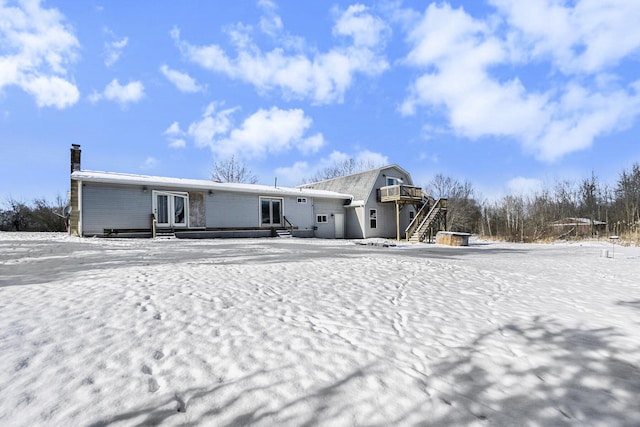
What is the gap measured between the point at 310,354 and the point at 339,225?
2002 cm

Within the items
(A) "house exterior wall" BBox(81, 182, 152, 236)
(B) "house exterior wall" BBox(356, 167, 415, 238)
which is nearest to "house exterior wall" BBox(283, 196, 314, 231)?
(B) "house exterior wall" BBox(356, 167, 415, 238)

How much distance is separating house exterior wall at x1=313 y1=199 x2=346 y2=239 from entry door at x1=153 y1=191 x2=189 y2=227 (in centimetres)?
852

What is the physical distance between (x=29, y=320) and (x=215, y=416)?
8.70 feet

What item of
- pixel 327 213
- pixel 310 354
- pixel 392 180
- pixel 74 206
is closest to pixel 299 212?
pixel 327 213

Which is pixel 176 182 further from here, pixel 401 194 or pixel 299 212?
pixel 401 194

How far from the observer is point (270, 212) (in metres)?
19.6

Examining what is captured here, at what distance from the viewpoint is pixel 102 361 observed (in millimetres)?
2328

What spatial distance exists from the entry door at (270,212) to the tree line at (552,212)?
1486 centimetres

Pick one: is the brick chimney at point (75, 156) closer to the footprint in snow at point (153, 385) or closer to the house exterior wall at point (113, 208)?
the house exterior wall at point (113, 208)

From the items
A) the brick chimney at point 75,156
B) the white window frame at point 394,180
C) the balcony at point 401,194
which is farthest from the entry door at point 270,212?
the brick chimney at point 75,156

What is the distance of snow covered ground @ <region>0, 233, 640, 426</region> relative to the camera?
1.84 m

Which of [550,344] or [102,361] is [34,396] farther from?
[550,344]

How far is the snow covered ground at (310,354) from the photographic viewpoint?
6.04 feet

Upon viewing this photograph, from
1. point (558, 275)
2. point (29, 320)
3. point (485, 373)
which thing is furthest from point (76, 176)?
point (558, 275)
